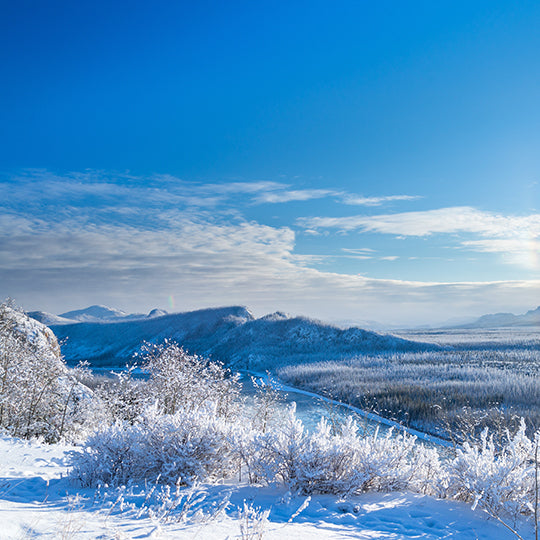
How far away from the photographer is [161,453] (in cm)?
641

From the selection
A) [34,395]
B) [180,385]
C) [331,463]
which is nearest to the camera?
[331,463]

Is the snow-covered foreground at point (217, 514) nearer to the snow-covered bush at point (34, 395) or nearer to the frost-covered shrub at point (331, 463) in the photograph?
the frost-covered shrub at point (331, 463)

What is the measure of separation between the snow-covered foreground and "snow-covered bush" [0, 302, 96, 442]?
7.98 meters

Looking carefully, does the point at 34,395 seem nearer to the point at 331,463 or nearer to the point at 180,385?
the point at 180,385

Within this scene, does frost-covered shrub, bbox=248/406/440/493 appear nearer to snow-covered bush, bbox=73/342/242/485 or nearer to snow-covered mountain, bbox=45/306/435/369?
snow-covered bush, bbox=73/342/242/485

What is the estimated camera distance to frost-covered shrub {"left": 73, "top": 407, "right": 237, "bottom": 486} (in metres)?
6.27

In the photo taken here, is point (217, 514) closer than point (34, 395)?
Yes

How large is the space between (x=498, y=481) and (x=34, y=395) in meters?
14.6

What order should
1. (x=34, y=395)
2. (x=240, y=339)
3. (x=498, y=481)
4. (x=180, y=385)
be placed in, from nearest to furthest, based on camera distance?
1. (x=498, y=481)
2. (x=180, y=385)
3. (x=34, y=395)
4. (x=240, y=339)

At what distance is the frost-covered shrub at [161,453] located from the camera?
6.27m

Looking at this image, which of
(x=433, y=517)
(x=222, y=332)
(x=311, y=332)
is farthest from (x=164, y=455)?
(x=222, y=332)

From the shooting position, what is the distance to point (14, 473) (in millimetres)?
6555

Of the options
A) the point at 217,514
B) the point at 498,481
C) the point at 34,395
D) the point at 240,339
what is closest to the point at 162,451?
the point at 217,514

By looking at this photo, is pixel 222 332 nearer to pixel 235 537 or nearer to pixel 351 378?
pixel 351 378
